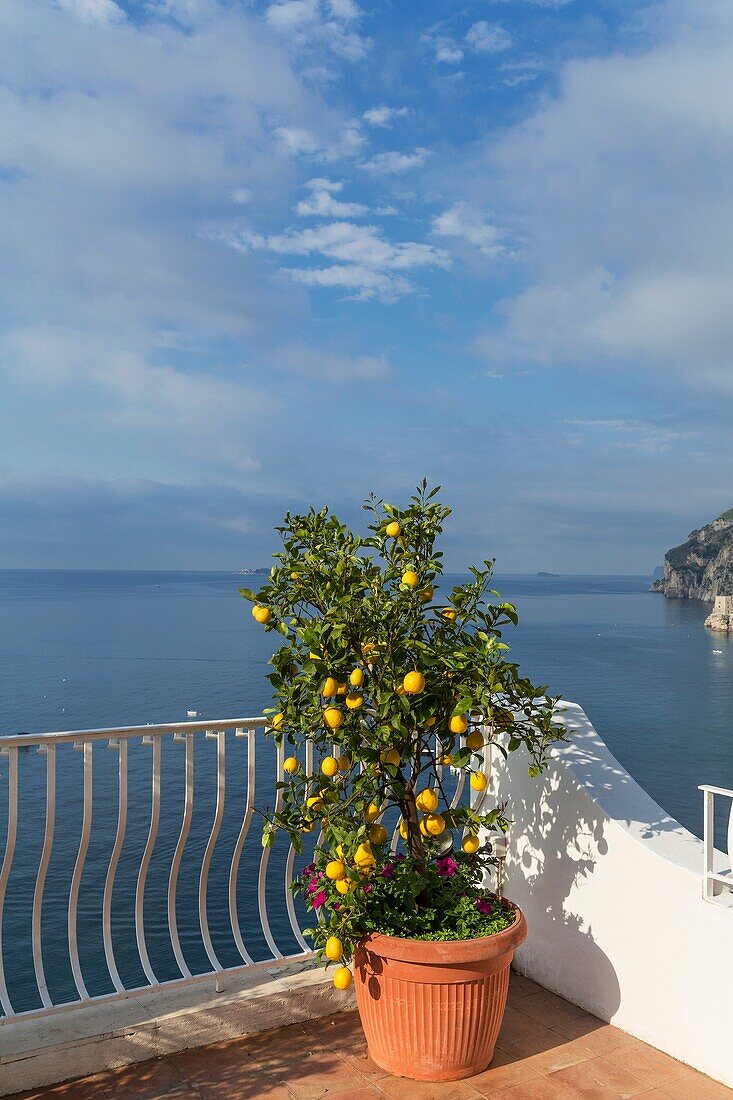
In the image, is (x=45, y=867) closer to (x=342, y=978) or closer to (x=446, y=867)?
(x=342, y=978)

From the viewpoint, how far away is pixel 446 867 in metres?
2.96

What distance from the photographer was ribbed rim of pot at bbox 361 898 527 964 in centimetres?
254

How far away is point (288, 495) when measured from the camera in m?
94.6

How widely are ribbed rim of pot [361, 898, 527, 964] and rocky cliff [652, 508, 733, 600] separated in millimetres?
98734

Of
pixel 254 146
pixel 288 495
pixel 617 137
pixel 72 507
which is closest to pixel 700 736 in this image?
pixel 617 137

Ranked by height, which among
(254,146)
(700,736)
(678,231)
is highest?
(678,231)

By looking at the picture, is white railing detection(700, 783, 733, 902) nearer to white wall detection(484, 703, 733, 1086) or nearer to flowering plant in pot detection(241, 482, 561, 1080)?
white wall detection(484, 703, 733, 1086)

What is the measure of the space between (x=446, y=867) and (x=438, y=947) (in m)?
0.43

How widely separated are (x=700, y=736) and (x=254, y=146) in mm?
35616

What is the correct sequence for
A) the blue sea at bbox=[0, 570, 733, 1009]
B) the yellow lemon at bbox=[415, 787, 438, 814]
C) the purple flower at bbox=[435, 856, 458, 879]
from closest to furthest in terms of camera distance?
the yellow lemon at bbox=[415, 787, 438, 814] < the purple flower at bbox=[435, 856, 458, 879] < the blue sea at bbox=[0, 570, 733, 1009]

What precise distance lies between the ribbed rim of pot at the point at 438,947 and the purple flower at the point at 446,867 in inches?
12.5

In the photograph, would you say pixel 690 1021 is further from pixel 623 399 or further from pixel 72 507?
pixel 72 507

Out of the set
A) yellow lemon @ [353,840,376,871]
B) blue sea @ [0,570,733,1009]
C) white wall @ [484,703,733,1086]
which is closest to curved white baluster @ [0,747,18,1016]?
yellow lemon @ [353,840,376,871]

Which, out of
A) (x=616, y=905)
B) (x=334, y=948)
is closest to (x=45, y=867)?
(x=334, y=948)
